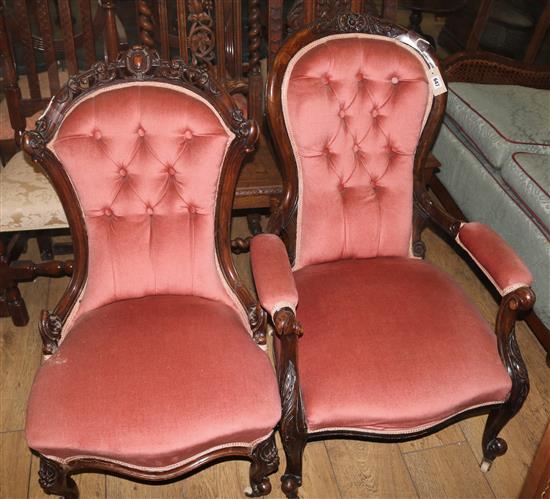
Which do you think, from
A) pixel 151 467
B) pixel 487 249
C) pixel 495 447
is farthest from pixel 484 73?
pixel 151 467

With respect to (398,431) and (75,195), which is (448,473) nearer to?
(398,431)

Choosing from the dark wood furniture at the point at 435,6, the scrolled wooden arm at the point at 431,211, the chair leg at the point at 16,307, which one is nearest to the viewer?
the scrolled wooden arm at the point at 431,211

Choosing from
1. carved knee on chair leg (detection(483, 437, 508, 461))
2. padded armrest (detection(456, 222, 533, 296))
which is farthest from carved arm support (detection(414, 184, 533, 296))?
carved knee on chair leg (detection(483, 437, 508, 461))

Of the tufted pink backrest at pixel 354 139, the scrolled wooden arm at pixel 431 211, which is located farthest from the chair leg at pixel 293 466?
the scrolled wooden arm at pixel 431 211

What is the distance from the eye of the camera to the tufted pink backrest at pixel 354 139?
195cm

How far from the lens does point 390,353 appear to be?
1.78m

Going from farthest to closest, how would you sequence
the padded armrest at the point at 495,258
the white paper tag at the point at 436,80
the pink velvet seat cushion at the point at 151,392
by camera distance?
the white paper tag at the point at 436,80 → the padded armrest at the point at 495,258 → the pink velvet seat cushion at the point at 151,392

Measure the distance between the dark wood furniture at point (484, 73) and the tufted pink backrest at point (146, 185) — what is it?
5.14 ft

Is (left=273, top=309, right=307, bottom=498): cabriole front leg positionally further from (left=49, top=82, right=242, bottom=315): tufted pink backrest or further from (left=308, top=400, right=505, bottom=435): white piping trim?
(left=49, top=82, right=242, bottom=315): tufted pink backrest

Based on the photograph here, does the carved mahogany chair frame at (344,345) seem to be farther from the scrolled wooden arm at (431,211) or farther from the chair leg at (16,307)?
the chair leg at (16,307)

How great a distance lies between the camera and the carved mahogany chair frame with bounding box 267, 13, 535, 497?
67.9 inches

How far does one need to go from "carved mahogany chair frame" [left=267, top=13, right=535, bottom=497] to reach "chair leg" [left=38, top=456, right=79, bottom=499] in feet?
2.01

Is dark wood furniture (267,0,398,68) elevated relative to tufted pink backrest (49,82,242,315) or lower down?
elevated

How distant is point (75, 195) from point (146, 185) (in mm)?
207
